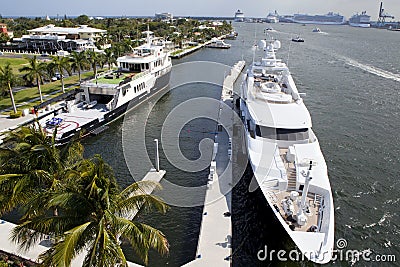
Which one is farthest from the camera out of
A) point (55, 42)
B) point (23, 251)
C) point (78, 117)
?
point (55, 42)

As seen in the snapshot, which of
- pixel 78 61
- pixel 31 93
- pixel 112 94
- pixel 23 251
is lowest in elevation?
pixel 23 251

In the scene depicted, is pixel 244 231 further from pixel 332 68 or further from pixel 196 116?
pixel 332 68

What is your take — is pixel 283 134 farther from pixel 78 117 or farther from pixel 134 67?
pixel 134 67

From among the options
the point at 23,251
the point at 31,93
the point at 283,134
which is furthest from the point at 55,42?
the point at 23,251

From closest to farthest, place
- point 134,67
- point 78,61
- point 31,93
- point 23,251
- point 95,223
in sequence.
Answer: point 95,223
point 23,251
point 31,93
point 78,61
point 134,67

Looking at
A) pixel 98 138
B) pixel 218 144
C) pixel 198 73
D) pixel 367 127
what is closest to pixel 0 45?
pixel 198 73
